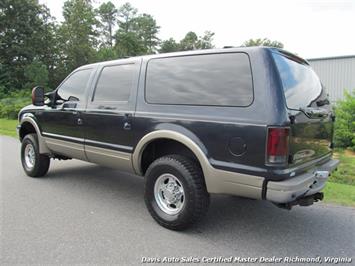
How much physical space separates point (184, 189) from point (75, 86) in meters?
2.72

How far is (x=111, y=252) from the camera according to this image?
303 cm

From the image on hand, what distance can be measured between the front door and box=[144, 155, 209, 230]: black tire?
5.23ft

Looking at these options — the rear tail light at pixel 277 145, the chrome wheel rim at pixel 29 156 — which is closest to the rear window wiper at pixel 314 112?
the rear tail light at pixel 277 145

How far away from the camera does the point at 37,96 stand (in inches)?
206

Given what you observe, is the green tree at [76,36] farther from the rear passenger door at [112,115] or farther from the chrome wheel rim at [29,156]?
the rear passenger door at [112,115]

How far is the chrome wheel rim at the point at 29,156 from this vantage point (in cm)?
573

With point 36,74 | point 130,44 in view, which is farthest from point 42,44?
point 130,44

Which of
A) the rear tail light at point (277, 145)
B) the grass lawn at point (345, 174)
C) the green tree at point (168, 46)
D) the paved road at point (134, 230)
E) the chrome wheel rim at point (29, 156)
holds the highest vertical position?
the green tree at point (168, 46)

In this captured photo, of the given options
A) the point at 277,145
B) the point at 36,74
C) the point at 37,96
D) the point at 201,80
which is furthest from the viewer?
the point at 36,74

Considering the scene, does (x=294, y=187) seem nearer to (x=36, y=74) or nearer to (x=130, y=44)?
(x=36, y=74)

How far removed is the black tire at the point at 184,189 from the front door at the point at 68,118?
5.23 feet

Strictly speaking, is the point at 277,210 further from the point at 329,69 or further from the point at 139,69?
the point at 329,69

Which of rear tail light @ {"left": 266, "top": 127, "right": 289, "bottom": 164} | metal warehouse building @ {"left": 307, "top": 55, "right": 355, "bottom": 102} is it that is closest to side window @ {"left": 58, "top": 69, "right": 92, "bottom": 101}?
rear tail light @ {"left": 266, "top": 127, "right": 289, "bottom": 164}

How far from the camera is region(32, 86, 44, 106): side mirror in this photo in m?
5.22
